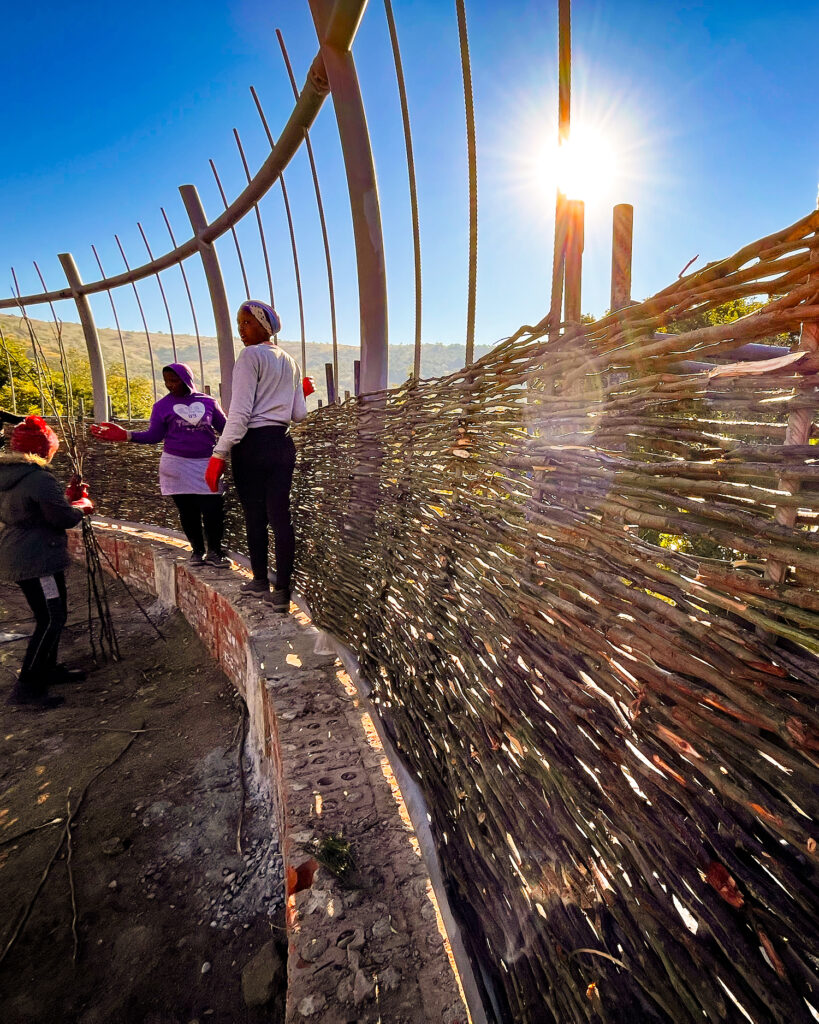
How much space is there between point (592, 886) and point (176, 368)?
4.14 m

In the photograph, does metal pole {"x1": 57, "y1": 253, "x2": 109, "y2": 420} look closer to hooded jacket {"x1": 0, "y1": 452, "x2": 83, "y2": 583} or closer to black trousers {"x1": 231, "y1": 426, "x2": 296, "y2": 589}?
hooded jacket {"x1": 0, "y1": 452, "x2": 83, "y2": 583}

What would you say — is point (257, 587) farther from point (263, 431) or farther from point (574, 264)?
point (574, 264)

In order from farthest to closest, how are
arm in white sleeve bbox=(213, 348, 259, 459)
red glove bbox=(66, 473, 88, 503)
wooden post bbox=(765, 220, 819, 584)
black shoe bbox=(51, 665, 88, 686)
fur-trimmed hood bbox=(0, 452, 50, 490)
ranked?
1. red glove bbox=(66, 473, 88, 503)
2. black shoe bbox=(51, 665, 88, 686)
3. fur-trimmed hood bbox=(0, 452, 50, 490)
4. arm in white sleeve bbox=(213, 348, 259, 459)
5. wooden post bbox=(765, 220, 819, 584)

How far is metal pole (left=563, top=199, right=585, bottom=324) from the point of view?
124 centimetres

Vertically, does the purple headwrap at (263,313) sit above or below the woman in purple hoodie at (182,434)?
above

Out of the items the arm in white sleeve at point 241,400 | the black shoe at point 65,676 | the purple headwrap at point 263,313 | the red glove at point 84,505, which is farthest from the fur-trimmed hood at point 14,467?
the purple headwrap at point 263,313

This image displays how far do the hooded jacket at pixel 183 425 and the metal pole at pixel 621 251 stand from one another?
3.45 metres

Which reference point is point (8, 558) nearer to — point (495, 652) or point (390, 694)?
point (390, 694)

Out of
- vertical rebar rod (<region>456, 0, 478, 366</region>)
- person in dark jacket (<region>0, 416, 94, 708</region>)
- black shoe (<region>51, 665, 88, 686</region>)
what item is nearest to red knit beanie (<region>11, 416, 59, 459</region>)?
person in dark jacket (<region>0, 416, 94, 708</region>)

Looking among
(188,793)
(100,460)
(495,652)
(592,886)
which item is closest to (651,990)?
(592,886)

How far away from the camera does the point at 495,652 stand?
1330 mm

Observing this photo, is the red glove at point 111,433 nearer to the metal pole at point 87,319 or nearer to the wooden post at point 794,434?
the metal pole at point 87,319

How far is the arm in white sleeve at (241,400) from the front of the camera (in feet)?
9.27

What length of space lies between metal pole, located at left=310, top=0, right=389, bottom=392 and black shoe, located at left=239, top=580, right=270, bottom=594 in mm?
1481
